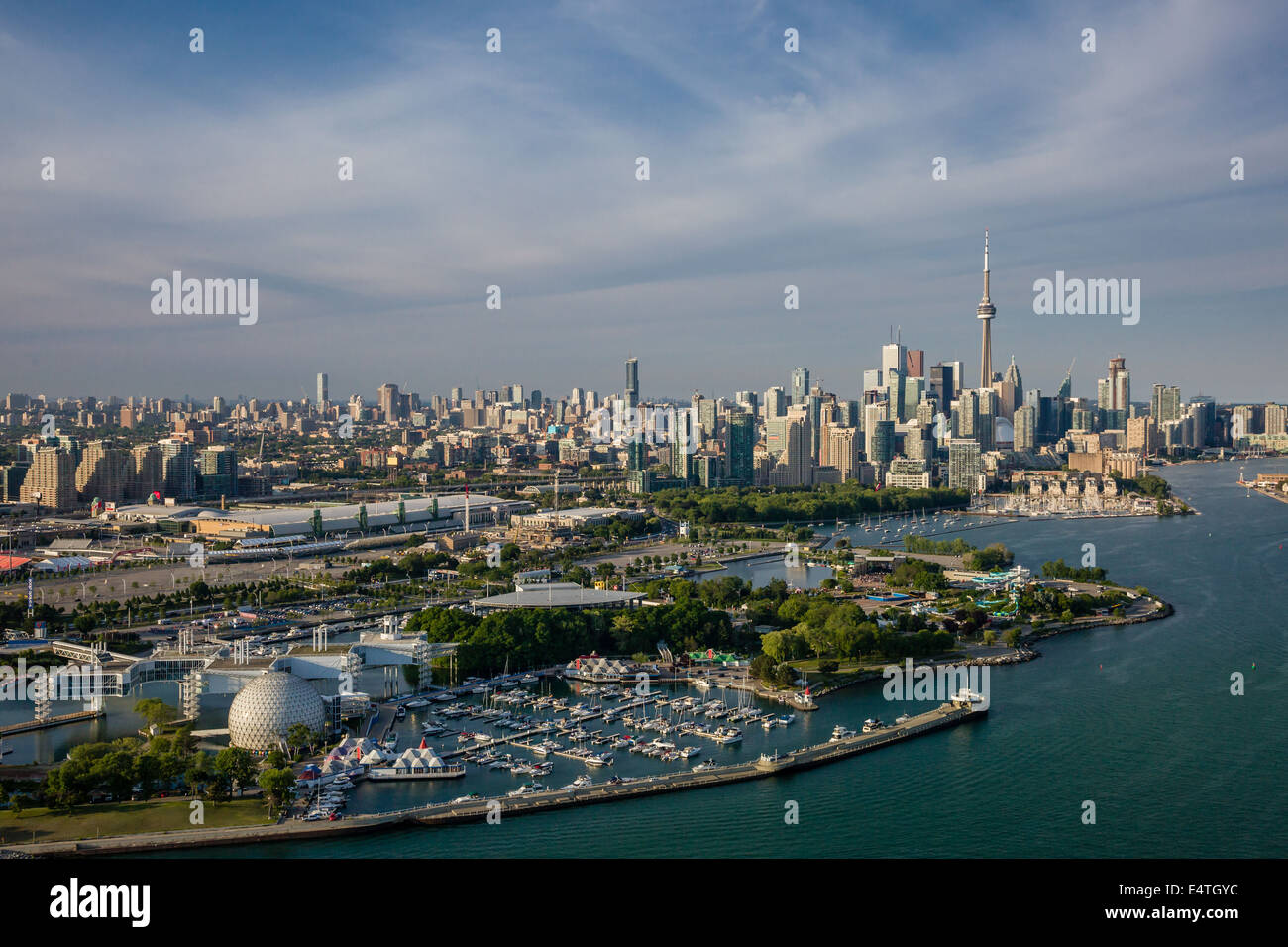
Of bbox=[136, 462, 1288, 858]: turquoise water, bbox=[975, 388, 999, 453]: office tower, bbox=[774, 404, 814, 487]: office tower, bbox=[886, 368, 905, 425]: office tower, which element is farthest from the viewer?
bbox=[886, 368, 905, 425]: office tower

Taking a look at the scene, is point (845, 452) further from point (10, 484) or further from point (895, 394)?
point (10, 484)

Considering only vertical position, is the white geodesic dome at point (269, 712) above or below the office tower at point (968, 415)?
below

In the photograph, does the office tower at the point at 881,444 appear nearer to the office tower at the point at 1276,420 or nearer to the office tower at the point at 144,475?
the office tower at the point at 144,475

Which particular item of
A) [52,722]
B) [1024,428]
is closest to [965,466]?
[1024,428]

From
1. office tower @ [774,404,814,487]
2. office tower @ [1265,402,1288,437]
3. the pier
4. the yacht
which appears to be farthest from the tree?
office tower @ [1265,402,1288,437]

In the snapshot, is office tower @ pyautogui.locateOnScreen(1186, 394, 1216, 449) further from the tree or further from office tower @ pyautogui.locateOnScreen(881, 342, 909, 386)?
the tree

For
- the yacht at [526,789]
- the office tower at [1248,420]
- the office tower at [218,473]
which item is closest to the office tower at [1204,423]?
the office tower at [1248,420]
